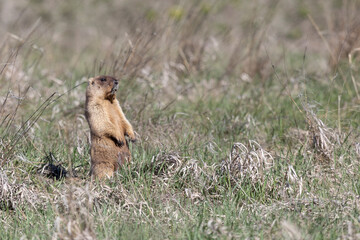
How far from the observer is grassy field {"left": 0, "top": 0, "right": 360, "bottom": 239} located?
3445mm

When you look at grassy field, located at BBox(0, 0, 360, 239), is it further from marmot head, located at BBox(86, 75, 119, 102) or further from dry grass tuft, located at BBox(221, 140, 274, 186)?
marmot head, located at BBox(86, 75, 119, 102)

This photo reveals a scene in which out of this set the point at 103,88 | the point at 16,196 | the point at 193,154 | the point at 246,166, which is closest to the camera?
the point at 16,196

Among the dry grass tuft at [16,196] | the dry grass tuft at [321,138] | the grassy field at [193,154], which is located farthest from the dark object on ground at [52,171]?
the dry grass tuft at [321,138]

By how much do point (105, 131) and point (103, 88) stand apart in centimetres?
43

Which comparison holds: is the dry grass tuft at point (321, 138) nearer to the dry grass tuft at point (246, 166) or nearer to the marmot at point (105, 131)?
the dry grass tuft at point (246, 166)

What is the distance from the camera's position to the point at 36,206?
12.7 ft

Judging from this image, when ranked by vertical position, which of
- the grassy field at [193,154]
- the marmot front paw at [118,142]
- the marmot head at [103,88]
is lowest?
the grassy field at [193,154]

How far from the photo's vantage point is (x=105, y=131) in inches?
173

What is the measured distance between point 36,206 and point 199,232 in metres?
1.35

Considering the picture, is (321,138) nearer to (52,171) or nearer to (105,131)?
(105,131)

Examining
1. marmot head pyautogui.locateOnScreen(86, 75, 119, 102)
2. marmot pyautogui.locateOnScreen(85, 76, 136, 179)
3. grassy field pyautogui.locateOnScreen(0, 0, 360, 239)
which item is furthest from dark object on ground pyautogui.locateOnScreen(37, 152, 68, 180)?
marmot head pyautogui.locateOnScreen(86, 75, 119, 102)

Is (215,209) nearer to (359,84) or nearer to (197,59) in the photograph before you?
(359,84)

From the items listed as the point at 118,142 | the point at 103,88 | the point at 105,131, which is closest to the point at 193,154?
the point at 118,142

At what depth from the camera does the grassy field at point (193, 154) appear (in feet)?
11.3
